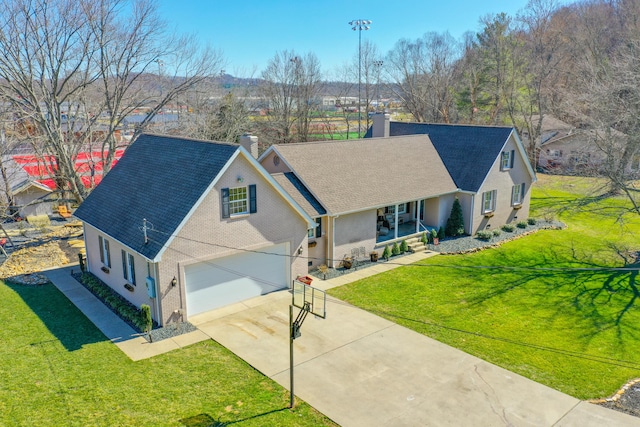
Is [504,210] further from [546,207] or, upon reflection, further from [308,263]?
[308,263]

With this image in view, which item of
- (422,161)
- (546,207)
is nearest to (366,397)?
(422,161)

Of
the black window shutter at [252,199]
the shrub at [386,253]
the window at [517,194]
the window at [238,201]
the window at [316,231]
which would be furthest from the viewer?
the window at [517,194]

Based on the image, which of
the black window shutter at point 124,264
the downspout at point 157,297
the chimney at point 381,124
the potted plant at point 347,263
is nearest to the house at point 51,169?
the black window shutter at point 124,264

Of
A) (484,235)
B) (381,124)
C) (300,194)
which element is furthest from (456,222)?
(300,194)

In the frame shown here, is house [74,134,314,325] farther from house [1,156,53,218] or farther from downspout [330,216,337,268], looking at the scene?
house [1,156,53,218]

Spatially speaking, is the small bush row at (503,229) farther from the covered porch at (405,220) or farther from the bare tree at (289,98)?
the bare tree at (289,98)
